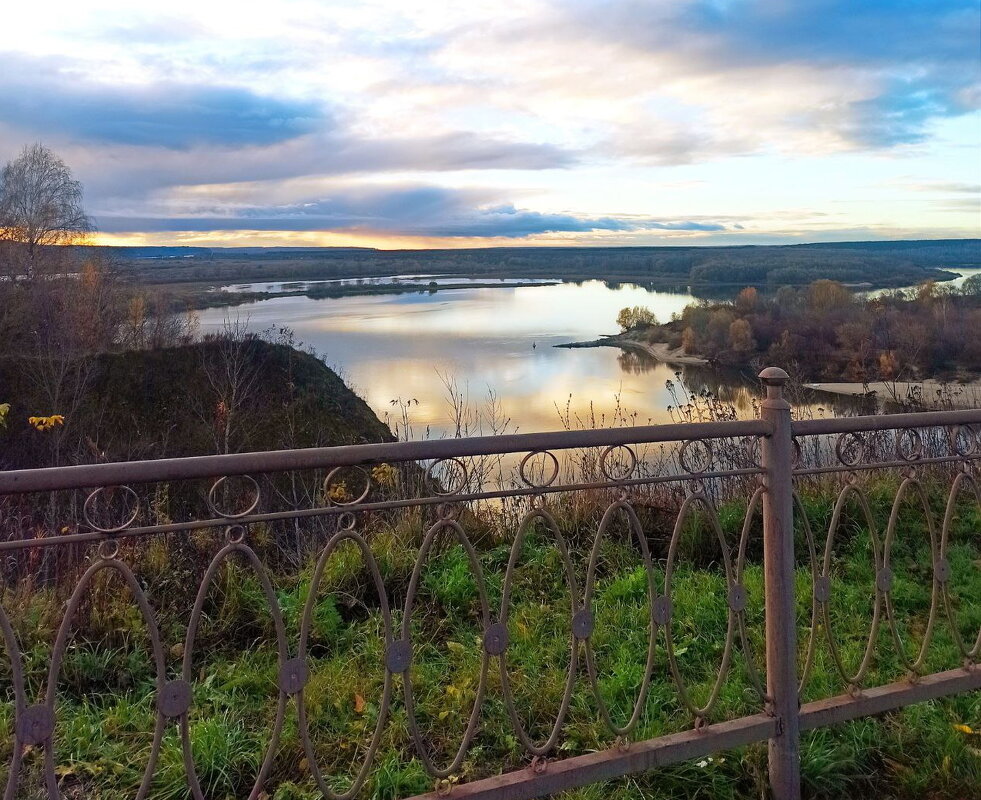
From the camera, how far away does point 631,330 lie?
42.0 metres

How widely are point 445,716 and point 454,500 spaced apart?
124 cm

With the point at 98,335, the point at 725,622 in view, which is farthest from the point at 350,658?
the point at 98,335

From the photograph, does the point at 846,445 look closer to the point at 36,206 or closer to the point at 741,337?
the point at 741,337

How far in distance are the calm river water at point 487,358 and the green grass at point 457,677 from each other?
1.81 m

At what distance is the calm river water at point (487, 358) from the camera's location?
639 inches

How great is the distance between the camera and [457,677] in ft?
10.4

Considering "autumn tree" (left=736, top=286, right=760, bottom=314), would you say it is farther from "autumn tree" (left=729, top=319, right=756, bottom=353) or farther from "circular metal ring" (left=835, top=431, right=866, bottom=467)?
"circular metal ring" (left=835, top=431, right=866, bottom=467)

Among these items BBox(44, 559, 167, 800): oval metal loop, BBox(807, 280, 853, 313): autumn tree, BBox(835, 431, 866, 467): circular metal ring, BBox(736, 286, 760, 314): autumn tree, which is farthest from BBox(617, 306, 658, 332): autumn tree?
BBox(44, 559, 167, 800): oval metal loop

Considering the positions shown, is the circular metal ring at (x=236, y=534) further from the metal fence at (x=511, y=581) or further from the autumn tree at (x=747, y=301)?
the autumn tree at (x=747, y=301)

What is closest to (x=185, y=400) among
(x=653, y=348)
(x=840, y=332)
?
(x=653, y=348)

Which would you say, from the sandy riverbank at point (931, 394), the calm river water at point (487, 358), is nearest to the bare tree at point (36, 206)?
the calm river water at point (487, 358)

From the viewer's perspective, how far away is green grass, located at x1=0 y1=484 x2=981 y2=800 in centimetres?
255

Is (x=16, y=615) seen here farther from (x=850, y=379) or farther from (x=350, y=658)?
(x=850, y=379)

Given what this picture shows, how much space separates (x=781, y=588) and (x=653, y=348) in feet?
108
